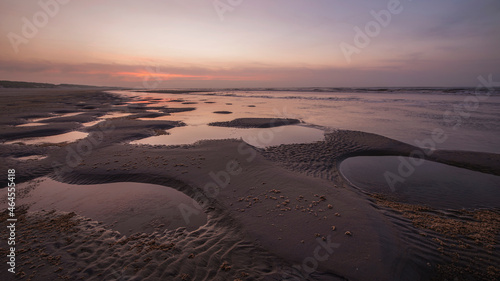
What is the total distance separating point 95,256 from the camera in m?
5.05

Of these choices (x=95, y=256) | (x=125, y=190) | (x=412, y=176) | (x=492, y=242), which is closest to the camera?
(x=95, y=256)

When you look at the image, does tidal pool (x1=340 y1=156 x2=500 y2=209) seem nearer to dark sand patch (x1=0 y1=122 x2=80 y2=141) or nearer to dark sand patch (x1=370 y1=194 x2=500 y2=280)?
dark sand patch (x1=370 y1=194 x2=500 y2=280)

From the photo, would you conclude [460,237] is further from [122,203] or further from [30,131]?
[30,131]

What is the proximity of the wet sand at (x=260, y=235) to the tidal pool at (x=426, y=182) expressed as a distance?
716 mm

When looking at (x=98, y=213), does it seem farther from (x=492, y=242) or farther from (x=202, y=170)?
(x=492, y=242)

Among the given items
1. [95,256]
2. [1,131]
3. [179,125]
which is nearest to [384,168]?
[95,256]

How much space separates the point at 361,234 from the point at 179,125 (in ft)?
69.8

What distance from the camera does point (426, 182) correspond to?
9305mm

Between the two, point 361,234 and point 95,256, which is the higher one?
point 361,234

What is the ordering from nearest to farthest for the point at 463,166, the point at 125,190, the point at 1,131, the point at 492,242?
the point at 492,242 → the point at 125,190 → the point at 463,166 → the point at 1,131

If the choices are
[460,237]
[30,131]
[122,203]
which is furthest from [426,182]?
[30,131]

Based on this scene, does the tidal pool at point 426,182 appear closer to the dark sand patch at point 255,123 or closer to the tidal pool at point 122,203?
the tidal pool at point 122,203

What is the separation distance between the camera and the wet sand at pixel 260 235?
468cm

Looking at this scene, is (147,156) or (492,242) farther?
(147,156)
